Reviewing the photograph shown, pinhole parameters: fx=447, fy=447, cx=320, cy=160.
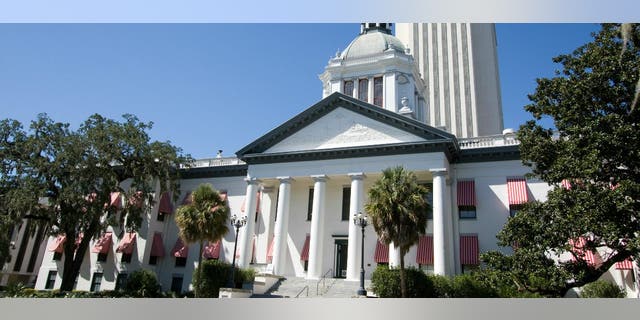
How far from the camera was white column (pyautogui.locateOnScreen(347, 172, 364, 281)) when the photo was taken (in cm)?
2623

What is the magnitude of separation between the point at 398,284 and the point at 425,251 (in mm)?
5891

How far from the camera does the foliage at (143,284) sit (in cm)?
2805

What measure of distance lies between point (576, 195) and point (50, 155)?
28.6m

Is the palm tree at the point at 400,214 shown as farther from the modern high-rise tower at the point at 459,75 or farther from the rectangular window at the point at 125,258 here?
the modern high-rise tower at the point at 459,75

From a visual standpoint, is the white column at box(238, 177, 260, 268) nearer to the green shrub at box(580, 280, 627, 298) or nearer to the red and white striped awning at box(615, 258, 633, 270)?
the green shrub at box(580, 280, 627, 298)

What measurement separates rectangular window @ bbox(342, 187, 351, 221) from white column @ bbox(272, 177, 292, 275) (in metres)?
3.81

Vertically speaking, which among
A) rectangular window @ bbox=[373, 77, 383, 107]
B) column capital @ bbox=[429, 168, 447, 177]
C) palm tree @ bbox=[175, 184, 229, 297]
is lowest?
palm tree @ bbox=[175, 184, 229, 297]

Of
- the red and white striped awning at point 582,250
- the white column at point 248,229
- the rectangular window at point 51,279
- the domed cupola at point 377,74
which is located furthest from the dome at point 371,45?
the rectangular window at point 51,279

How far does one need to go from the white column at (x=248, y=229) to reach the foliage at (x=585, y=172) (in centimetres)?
1620

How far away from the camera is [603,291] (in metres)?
21.4

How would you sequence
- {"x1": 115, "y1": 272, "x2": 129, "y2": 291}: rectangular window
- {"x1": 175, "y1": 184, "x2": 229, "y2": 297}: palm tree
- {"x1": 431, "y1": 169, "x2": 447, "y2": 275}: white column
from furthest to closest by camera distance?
1. {"x1": 115, "y1": 272, "x2": 129, "y2": 291}: rectangular window
2. {"x1": 431, "y1": 169, "x2": 447, "y2": 275}: white column
3. {"x1": 175, "y1": 184, "x2": 229, "y2": 297}: palm tree

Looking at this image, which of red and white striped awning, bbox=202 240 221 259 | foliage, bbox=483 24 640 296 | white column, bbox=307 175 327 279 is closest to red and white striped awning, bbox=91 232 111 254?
red and white striped awning, bbox=202 240 221 259

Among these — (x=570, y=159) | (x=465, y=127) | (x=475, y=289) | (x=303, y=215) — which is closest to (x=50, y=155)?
(x=303, y=215)

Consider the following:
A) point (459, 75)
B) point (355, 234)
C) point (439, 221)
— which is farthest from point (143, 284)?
point (459, 75)
